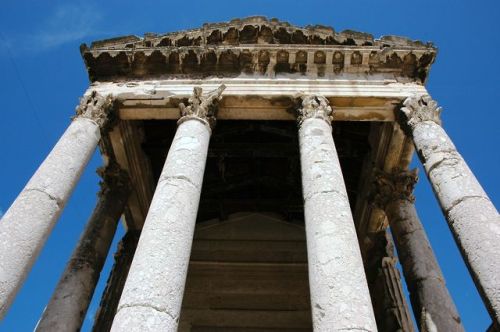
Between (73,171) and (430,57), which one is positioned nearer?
(73,171)

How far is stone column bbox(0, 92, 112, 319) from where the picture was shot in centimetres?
636

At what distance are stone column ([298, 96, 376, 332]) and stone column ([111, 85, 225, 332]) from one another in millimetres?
1860

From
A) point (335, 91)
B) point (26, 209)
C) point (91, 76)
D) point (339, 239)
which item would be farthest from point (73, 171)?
point (335, 91)

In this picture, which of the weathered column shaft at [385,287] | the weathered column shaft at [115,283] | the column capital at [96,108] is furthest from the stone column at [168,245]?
the weathered column shaft at [385,287]

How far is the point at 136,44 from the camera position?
11.2 meters

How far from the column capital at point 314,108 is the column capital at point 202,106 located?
6.22ft

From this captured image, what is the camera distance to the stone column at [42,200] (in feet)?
20.9

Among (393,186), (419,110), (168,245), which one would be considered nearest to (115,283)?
(168,245)

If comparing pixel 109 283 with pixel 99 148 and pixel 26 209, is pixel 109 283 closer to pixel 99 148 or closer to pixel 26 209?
pixel 99 148

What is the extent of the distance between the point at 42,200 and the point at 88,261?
9.28ft

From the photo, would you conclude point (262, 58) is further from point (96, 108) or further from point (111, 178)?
point (111, 178)

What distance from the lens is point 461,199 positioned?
7.30 meters

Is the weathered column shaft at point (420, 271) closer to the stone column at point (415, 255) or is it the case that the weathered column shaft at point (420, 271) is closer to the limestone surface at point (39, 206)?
the stone column at point (415, 255)

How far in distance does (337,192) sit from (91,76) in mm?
7100
